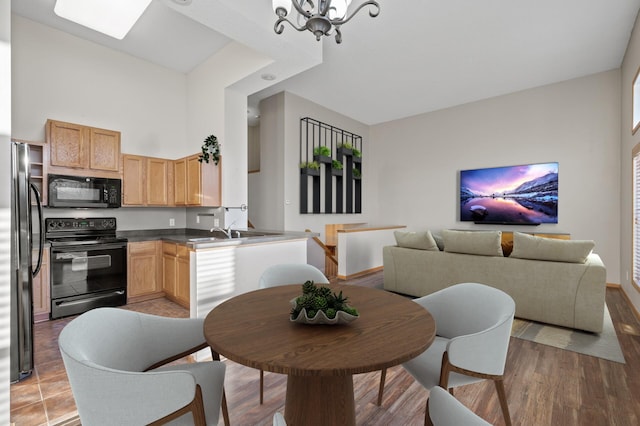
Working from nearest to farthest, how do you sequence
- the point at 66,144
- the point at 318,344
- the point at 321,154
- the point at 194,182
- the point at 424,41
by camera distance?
the point at 318,344 < the point at 66,144 < the point at 424,41 < the point at 194,182 < the point at 321,154

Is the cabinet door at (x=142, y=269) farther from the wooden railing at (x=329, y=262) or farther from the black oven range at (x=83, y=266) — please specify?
the wooden railing at (x=329, y=262)

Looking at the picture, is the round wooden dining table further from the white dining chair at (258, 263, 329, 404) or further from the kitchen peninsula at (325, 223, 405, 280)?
the kitchen peninsula at (325, 223, 405, 280)

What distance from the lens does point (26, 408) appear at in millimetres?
1772

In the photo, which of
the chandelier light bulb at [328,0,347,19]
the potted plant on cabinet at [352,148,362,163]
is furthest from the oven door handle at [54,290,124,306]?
the potted plant on cabinet at [352,148,362,163]

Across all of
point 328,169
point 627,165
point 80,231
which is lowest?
point 80,231

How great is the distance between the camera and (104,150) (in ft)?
12.2

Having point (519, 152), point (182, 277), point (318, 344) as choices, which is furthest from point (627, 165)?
point (182, 277)

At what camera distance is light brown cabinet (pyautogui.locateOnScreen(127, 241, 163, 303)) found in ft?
12.1

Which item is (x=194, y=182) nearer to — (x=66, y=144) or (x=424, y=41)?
(x=66, y=144)

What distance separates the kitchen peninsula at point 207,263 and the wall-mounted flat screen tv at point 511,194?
4.00m

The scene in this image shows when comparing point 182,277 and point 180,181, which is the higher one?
point 180,181

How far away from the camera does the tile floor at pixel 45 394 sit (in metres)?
1.68

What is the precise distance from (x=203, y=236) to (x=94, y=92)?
2.32 m

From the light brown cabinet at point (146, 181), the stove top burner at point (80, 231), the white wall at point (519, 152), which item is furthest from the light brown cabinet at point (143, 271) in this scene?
the white wall at point (519, 152)
